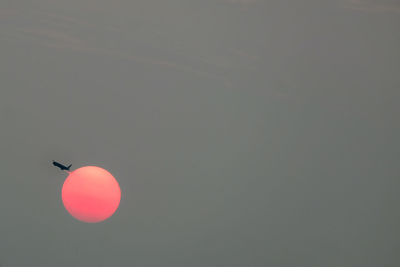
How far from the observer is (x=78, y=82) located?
2.38 meters

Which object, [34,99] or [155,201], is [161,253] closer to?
[155,201]

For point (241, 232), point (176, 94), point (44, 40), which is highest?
point (44, 40)

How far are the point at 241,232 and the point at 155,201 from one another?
0.49 metres

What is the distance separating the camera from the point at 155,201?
245 cm

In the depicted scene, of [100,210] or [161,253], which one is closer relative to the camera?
[100,210]

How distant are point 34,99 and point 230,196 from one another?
1.13 meters

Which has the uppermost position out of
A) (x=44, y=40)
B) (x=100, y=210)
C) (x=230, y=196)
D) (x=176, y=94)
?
(x=44, y=40)

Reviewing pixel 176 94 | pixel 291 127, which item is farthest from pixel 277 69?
pixel 176 94

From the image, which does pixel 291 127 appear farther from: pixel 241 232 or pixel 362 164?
pixel 241 232

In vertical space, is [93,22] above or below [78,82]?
above

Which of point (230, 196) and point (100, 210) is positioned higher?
point (230, 196)

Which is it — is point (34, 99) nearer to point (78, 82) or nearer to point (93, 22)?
point (78, 82)

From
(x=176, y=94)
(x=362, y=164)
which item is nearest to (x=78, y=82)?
(x=176, y=94)

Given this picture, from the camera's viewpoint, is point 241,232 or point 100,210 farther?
point 241,232
